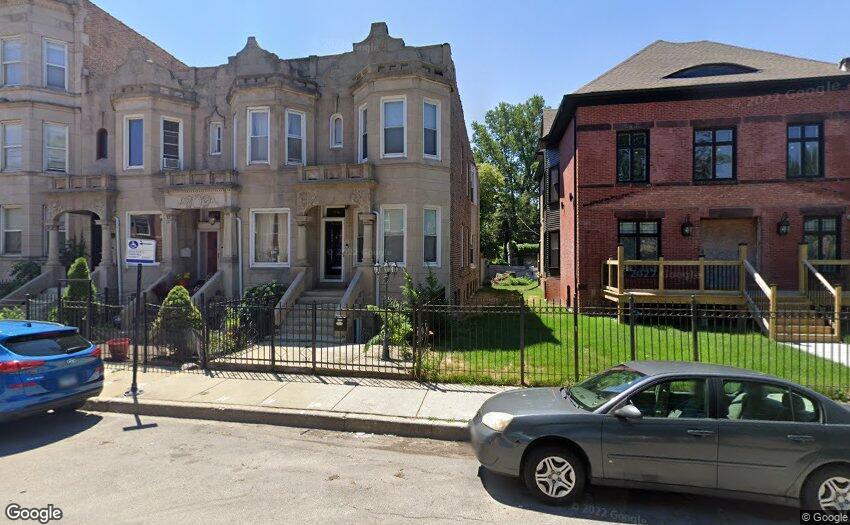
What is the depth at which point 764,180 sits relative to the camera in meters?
15.7

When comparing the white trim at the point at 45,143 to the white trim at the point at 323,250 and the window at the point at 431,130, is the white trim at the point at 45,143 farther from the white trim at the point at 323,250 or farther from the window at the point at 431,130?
the window at the point at 431,130

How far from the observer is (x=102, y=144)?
61.9 feet

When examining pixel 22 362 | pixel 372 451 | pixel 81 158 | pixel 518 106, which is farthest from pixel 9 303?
pixel 518 106

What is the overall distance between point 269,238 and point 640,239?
13683 mm

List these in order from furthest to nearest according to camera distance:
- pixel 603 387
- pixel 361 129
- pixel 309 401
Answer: pixel 361 129
pixel 309 401
pixel 603 387

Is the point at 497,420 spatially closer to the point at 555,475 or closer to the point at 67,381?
the point at 555,475

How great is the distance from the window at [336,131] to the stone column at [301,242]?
301 cm

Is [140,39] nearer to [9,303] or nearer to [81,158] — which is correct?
[81,158]

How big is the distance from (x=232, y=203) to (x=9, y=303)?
862 centimetres

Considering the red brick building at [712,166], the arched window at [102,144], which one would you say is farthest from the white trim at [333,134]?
the arched window at [102,144]

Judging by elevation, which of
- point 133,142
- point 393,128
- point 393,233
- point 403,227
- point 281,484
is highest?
point 133,142

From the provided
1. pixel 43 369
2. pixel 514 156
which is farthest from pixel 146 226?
pixel 514 156

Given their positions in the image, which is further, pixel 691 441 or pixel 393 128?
pixel 393 128

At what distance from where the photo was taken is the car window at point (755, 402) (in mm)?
4500
